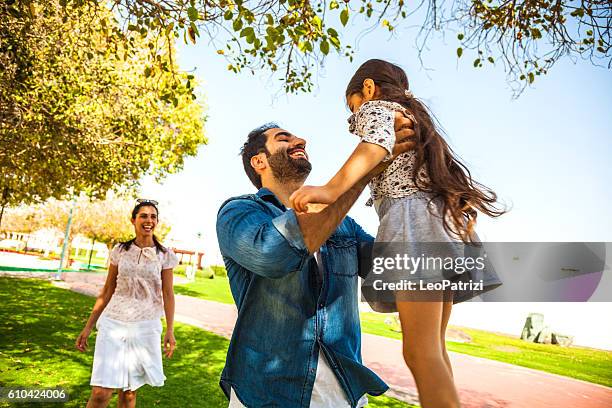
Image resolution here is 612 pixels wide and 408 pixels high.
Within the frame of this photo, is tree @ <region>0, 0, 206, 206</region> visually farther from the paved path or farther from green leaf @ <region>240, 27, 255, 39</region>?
the paved path

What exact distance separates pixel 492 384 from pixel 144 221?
8.95 metres

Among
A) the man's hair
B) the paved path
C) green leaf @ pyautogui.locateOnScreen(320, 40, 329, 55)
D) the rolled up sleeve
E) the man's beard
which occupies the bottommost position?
the paved path

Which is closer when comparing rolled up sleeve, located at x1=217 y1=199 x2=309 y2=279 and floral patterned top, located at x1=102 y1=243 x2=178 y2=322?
rolled up sleeve, located at x1=217 y1=199 x2=309 y2=279

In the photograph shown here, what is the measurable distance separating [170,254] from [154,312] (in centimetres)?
74

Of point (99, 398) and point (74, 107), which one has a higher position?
point (74, 107)

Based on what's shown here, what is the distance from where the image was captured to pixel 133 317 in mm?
4922

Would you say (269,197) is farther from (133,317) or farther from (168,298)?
(168,298)

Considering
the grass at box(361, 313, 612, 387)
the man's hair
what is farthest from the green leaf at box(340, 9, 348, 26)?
the grass at box(361, 313, 612, 387)

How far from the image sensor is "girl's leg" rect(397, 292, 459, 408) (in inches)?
73.5

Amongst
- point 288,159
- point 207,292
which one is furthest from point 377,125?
point 207,292

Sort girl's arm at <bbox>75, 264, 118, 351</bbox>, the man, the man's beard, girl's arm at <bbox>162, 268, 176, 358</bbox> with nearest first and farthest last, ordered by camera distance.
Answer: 1. the man
2. the man's beard
3. girl's arm at <bbox>75, 264, 118, 351</bbox>
4. girl's arm at <bbox>162, 268, 176, 358</bbox>

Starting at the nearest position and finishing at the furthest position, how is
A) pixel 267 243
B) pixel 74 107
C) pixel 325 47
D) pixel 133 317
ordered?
pixel 267 243 → pixel 325 47 → pixel 133 317 → pixel 74 107

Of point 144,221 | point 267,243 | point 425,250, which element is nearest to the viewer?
point 267,243

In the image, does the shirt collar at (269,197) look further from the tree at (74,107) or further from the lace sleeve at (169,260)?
the tree at (74,107)
